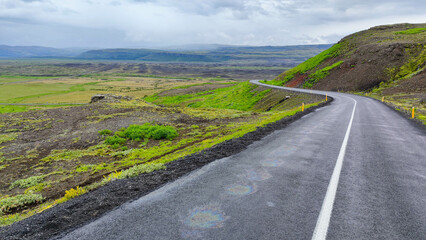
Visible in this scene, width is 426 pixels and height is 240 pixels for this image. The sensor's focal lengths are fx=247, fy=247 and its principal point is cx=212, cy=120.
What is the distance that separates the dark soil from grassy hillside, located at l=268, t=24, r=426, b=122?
4629 centimetres

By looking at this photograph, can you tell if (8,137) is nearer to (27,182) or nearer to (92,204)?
(27,182)

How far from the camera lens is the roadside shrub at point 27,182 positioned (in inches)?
495

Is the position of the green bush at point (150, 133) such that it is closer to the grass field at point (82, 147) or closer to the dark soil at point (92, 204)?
the grass field at point (82, 147)

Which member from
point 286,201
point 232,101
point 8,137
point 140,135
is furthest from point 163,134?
point 232,101

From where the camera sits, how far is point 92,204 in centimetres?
574

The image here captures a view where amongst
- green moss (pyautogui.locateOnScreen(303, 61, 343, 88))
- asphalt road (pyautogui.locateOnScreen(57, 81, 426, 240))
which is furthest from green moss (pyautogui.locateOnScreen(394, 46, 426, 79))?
asphalt road (pyautogui.locateOnScreen(57, 81, 426, 240))

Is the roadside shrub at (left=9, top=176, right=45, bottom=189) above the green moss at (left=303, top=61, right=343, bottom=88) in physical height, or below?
below

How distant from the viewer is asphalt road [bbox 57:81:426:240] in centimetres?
462

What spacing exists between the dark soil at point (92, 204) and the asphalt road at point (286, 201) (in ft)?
1.07

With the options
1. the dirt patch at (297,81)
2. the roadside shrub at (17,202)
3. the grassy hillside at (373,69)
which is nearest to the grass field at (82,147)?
the roadside shrub at (17,202)

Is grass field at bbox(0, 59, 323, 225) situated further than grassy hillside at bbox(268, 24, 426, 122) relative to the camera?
No

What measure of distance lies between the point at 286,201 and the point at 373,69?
65153 millimetres

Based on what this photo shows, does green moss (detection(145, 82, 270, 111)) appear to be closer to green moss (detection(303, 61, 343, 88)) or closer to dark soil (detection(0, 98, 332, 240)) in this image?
green moss (detection(303, 61, 343, 88))

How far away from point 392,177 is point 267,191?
13.6 feet
